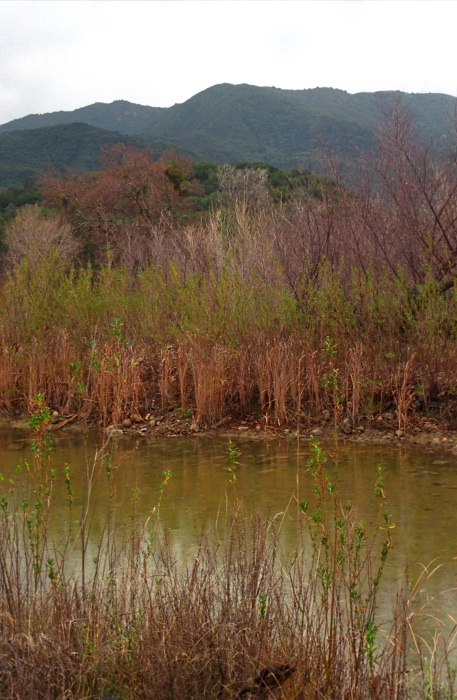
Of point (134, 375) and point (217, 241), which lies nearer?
point (134, 375)

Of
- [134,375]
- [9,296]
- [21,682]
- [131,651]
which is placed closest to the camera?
[21,682]

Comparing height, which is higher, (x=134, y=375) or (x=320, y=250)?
(x=320, y=250)

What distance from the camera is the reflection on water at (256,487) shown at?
17.2 ft

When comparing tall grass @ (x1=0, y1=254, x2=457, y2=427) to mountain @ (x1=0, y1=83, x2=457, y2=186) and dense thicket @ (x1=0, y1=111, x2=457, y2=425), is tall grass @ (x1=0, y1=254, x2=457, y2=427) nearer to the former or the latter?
dense thicket @ (x1=0, y1=111, x2=457, y2=425)

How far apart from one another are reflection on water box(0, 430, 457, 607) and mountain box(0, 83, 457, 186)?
4349cm

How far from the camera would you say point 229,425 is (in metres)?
9.27

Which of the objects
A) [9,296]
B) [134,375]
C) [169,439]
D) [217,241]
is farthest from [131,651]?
[217,241]

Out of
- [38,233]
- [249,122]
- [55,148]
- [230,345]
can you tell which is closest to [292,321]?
[230,345]

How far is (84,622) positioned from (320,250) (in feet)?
24.6

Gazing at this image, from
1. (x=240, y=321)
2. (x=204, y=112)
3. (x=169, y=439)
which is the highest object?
(x=204, y=112)

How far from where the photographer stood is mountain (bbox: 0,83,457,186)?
203ft

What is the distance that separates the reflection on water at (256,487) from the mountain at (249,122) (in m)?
43.5

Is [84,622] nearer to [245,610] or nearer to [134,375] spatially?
[245,610]

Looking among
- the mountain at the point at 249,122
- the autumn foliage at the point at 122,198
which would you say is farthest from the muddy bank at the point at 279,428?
the mountain at the point at 249,122
